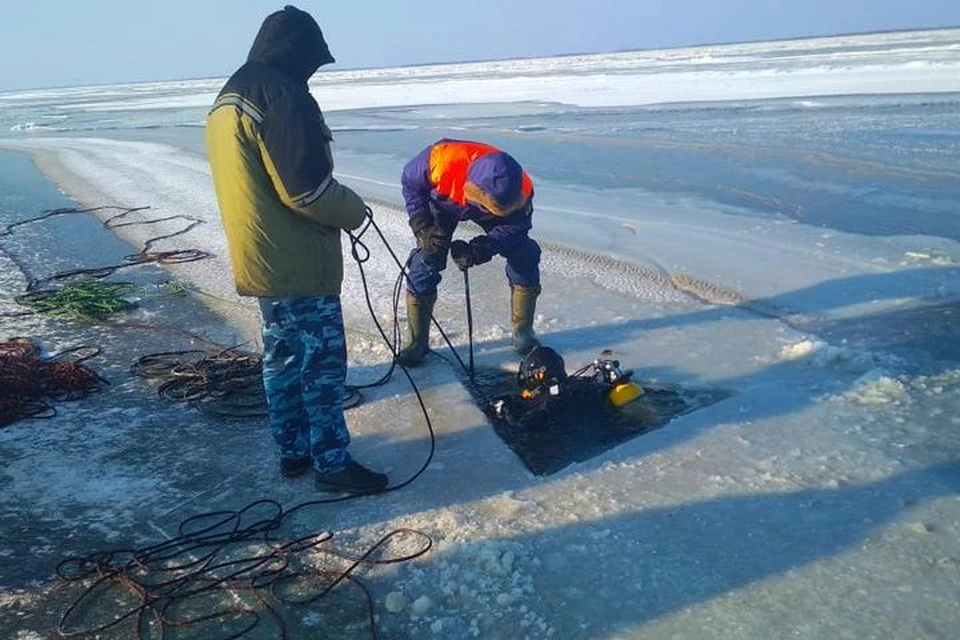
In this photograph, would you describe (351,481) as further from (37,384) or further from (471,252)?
(37,384)

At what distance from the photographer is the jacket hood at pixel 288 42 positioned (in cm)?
335

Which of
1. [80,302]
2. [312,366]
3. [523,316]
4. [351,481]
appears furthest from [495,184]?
[80,302]

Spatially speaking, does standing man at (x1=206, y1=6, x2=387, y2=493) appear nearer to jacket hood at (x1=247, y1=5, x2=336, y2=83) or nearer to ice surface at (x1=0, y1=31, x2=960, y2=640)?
jacket hood at (x1=247, y1=5, x2=336, y2=83)

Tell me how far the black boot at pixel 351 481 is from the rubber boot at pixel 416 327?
1.62 meters

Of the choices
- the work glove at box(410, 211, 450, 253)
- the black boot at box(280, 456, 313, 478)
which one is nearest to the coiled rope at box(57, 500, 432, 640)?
the black boot at box(280, 456, 313, 478)

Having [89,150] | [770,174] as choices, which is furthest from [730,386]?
[89,150]

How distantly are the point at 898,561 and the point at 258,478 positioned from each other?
2937 mm

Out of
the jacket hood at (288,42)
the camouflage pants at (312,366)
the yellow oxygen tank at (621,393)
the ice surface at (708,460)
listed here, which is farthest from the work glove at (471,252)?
the jacket hood at (288,42)

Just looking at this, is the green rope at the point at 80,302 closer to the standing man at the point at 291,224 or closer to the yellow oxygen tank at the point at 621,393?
the standing man at the point at 291,224

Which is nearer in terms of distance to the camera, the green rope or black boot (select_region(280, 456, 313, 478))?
black boot (select_region(280, 456, 313, 478))

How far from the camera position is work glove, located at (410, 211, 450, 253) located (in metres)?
5.18

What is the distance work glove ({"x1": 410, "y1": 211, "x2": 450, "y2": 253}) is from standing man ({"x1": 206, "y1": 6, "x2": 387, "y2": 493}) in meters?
1.53

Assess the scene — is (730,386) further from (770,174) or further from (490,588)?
(770,174)

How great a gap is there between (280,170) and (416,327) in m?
2.22
